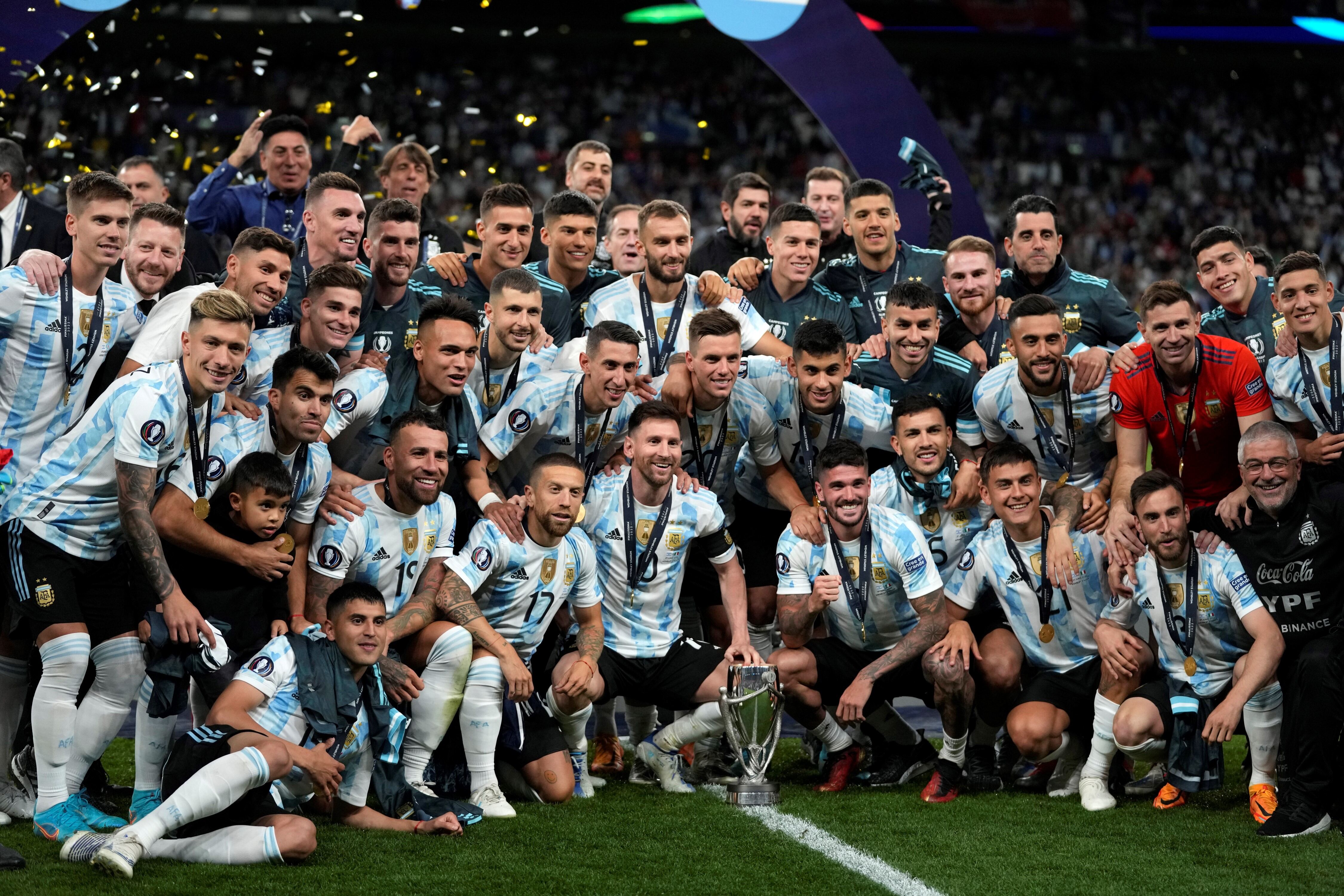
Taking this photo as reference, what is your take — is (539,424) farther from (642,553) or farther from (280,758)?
(280,758)

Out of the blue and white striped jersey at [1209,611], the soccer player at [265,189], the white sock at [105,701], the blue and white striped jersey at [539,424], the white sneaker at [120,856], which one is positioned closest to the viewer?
the white sneaker at [120,856]

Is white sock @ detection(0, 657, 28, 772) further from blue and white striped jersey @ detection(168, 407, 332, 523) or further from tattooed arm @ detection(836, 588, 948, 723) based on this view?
tattooed arm @ detection(836, 588, 948, 723)

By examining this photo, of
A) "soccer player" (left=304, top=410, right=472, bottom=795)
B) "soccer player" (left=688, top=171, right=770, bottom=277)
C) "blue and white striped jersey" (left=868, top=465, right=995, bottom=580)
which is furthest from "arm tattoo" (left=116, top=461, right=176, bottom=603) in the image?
"soccer player" (left=688, top=171, right=770, bottom=277)

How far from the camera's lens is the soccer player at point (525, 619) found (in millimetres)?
5207

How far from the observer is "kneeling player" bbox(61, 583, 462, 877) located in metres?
4.20

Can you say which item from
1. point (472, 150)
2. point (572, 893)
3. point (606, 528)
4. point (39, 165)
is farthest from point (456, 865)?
point (472, 150)

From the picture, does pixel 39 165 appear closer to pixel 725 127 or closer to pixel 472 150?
pixel 472 150

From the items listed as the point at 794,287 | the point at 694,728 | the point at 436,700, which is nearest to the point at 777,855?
the point at 694,728

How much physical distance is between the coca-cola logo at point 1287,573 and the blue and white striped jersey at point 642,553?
6.92ft

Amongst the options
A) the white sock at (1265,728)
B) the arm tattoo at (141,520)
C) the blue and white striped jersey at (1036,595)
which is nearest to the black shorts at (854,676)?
the blue and white striped jersey at (1036,595)

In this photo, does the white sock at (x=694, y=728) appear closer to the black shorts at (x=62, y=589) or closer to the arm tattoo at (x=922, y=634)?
the arm tattoo at (x=922, y=634)

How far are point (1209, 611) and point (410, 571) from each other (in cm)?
305

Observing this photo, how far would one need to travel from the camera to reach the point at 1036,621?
5.68 metres

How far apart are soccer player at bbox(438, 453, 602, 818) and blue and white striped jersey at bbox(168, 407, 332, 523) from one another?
0.59m
